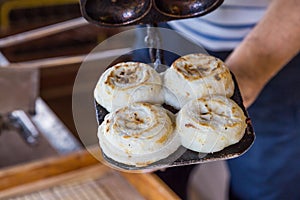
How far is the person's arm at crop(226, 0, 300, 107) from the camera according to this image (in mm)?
934

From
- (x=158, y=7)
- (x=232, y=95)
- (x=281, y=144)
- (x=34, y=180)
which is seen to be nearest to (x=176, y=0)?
(x=158, y=7)

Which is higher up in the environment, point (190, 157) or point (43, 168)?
point (190, 157)

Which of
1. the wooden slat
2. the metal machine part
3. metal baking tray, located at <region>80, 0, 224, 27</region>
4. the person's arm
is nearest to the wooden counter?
the wooden slat

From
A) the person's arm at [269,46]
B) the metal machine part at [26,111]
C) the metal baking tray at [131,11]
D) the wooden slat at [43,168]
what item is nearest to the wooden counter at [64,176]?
the wooden slat at [43,168]

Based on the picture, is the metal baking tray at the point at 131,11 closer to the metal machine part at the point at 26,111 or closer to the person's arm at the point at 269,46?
the person's arm at the point at 269,46

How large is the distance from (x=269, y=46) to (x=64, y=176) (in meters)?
0.48

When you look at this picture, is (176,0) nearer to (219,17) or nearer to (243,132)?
(243,132)

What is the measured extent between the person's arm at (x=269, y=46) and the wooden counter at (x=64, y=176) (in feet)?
0.85

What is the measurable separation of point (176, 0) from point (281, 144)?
65 cm

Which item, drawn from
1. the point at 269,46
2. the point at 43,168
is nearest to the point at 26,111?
the point at 43,168

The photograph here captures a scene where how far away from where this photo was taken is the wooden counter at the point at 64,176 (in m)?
1.01

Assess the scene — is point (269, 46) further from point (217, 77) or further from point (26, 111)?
point (26, 111)

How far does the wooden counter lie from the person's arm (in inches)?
10.2

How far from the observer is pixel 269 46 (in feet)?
3.15
